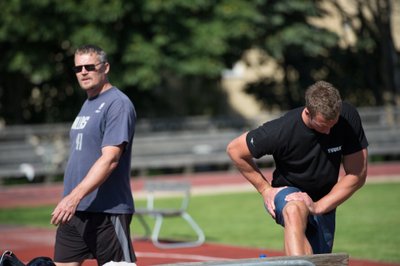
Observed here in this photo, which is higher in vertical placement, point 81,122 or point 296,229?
point 81,122

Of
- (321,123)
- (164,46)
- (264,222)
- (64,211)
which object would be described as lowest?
(264,222)

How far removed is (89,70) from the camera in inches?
277

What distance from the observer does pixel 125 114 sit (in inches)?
268

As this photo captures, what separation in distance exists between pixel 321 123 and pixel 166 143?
24398 mm

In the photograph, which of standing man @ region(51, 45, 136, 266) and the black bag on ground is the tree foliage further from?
the black bag on ground

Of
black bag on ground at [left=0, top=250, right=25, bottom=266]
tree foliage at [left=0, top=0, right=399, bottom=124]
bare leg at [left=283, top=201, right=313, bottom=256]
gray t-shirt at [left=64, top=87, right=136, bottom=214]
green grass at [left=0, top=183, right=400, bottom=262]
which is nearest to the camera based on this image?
bare leg at [left=283, top=201, right=313, bottom=256]

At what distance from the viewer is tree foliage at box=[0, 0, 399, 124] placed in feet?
96.2

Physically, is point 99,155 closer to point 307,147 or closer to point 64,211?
point 64,211

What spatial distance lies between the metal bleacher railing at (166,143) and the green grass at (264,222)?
6889 mm

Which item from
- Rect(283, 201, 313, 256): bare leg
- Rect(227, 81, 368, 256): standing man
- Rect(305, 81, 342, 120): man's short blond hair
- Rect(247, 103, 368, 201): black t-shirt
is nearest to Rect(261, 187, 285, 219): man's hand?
Rect(227, 81, 368, 256): standing man

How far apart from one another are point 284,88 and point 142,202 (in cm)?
1872

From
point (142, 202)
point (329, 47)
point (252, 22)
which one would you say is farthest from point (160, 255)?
point (329, 47)

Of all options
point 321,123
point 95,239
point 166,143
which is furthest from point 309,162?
point 166,143

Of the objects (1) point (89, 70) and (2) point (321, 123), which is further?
(1) point (89, 70)
